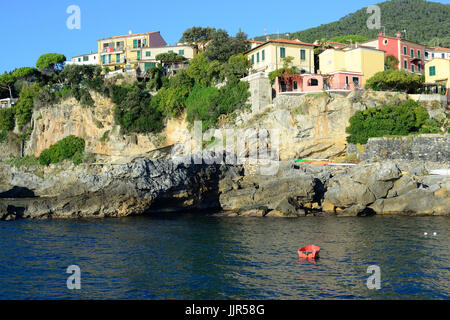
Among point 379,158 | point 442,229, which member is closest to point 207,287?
point 442,229

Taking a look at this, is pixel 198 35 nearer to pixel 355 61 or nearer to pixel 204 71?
pixel 204 71

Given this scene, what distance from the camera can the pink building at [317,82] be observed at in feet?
142

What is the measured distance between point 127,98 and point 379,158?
2751 cm

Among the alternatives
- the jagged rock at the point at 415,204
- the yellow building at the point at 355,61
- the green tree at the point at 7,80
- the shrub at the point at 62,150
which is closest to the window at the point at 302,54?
the yellow building at the point at 355,61

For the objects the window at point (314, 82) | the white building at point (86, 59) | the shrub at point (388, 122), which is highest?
the white building at point (86, 59)

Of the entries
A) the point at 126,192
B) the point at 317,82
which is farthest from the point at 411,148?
the point at 126,192

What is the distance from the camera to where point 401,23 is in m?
103

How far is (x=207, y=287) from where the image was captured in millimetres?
16578

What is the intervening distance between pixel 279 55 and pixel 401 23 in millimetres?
70505

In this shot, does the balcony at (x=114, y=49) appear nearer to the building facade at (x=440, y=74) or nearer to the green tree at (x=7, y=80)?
the green tree at (x=7, y=80)

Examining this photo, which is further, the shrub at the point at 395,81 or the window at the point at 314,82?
the window at the point at 314,82

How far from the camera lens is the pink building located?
4334cm

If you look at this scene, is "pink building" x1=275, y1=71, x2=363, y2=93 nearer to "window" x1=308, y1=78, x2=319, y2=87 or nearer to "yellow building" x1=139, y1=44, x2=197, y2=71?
"window" x1=308, y1=78, x2=319, y2=87

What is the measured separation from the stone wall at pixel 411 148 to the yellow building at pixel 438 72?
39.6ft
